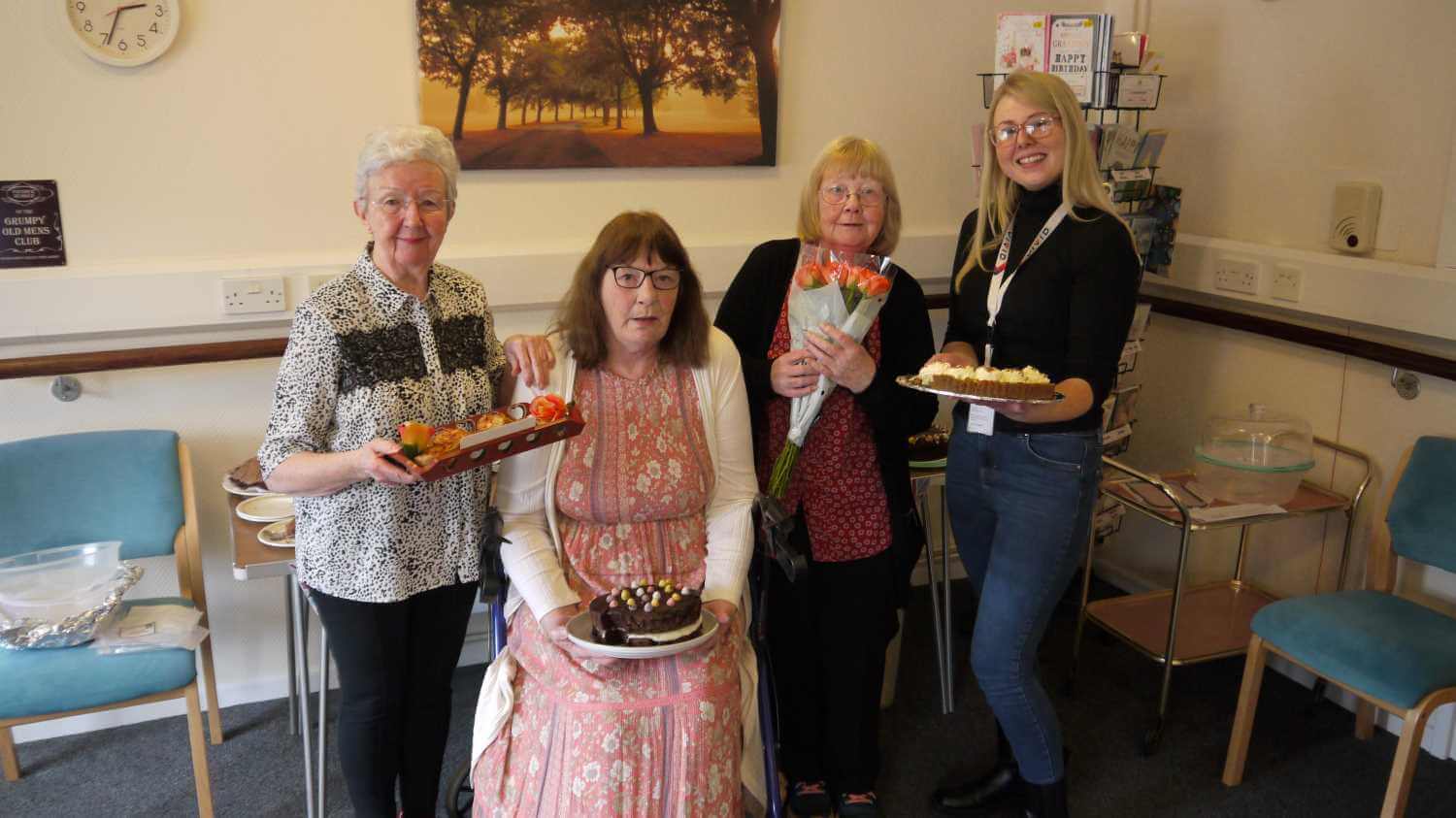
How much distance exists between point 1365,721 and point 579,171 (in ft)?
8.86

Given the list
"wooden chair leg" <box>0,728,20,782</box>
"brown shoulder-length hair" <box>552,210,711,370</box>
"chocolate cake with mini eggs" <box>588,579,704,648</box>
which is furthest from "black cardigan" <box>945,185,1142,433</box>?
"wooden chair leg" <box>0,728,20,782</box>

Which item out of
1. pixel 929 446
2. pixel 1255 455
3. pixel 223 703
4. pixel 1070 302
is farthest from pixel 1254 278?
pixel 223 703

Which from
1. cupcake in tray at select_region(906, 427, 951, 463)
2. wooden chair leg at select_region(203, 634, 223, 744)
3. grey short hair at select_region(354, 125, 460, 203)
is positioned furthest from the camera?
cupcake in tray at select_region(906, 427, 951, 463)

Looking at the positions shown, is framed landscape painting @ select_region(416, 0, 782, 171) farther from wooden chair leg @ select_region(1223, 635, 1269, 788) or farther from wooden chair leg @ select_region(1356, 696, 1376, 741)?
wooden chair leg @ select_region(1356, 696, 1376, 741)

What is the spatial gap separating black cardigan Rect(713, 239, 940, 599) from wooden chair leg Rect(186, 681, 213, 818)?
1.39 meters

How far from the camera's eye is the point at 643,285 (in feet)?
7.25

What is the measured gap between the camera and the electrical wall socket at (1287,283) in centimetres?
329

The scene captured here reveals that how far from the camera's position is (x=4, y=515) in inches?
106

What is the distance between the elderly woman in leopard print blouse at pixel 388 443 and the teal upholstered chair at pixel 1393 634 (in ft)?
6.34

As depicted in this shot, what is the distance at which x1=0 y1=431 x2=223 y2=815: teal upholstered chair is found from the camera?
244cm

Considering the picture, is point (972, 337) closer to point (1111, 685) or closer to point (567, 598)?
point (567, 598)

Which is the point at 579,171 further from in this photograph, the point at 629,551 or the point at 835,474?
the point at 629,551

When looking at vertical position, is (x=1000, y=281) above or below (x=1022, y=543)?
above

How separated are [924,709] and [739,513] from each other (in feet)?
4.15
